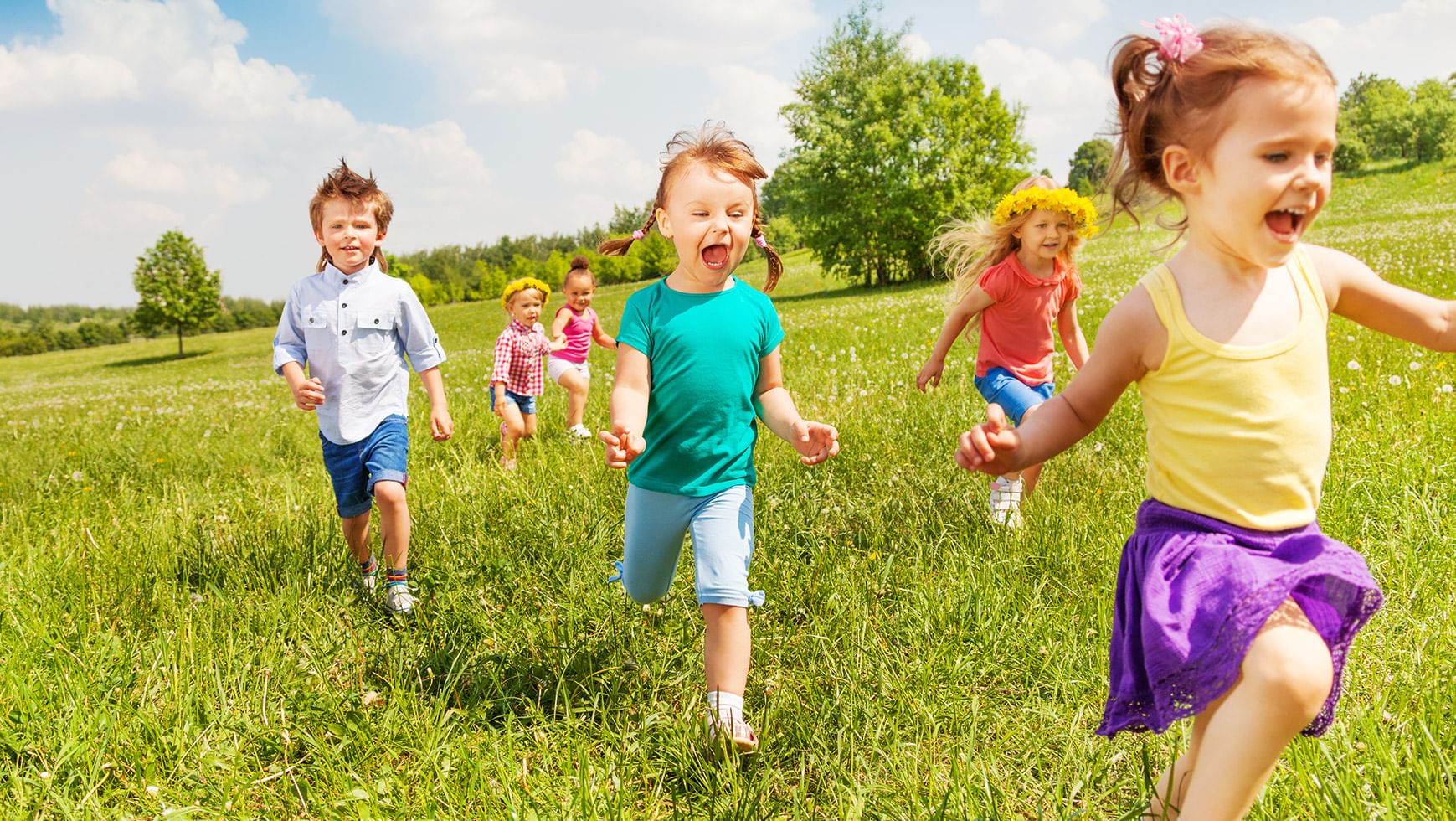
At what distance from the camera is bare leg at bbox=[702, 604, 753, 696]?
3.03m

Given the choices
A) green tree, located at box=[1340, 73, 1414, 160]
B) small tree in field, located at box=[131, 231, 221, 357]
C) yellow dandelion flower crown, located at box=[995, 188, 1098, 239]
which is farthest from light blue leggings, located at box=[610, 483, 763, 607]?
green tree, located at box=[1340, 73, 1414, 160]

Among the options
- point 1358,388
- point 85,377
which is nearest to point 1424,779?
point 1358,388

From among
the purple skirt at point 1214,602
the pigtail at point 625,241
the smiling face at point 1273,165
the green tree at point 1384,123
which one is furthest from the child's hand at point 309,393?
the green tree at point 1384,123

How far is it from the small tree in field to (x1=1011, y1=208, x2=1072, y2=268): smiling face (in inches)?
2021

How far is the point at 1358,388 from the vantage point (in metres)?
6.03

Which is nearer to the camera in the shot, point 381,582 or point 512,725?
point 512,725

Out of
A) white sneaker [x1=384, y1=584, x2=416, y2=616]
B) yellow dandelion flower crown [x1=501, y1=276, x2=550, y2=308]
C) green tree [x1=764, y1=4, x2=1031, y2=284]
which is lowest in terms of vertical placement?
white sneaker [x1=384, y1=584, x2=416, y2=616]

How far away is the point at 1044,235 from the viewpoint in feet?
16.4

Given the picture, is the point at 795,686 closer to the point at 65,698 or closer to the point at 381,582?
the point at 381,582

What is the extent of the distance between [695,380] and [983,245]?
117 inches

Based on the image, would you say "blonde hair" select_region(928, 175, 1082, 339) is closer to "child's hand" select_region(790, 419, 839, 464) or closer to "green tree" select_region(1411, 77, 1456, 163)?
"child's hand" select_region(790, 419, 839, 464)

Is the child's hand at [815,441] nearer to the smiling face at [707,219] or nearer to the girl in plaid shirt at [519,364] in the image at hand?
the smiling face at [707,219]

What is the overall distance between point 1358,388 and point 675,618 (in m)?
5.01

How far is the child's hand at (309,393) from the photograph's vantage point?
421cm
